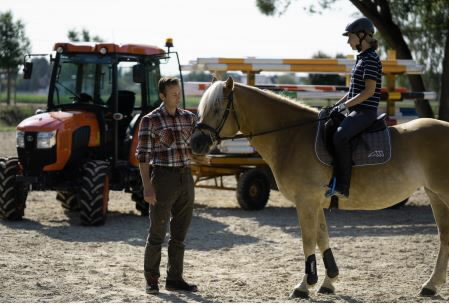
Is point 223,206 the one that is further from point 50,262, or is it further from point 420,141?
point 420,141

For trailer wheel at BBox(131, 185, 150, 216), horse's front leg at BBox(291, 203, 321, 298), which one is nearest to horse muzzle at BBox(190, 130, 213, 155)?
horse's front leg at BBox(291, 203, 321, 298)

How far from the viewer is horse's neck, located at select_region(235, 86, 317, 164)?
7.60 m

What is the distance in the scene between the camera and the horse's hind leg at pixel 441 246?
755 centimetres

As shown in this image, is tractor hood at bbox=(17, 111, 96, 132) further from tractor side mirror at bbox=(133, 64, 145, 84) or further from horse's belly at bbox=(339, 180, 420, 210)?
horse's belly at bbox=(339, 180, 420, 210)

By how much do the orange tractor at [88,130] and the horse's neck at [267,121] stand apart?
15.7 feet

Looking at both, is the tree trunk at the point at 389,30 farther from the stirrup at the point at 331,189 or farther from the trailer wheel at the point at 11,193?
the stirrup at the point at 331,189

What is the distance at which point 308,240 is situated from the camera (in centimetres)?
749

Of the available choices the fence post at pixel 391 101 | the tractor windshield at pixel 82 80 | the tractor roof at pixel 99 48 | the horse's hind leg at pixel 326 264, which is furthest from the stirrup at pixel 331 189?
the fence post at pixel 391 101

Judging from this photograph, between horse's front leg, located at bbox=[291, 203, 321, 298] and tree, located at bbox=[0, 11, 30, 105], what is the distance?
1410 inches

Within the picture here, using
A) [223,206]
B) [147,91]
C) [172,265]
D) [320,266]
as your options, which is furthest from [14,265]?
[223,206]

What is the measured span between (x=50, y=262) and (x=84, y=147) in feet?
13.0

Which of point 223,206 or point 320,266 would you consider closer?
point 320,266

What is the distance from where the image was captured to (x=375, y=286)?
7930 millimetres

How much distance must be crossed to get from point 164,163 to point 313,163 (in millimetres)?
1394
